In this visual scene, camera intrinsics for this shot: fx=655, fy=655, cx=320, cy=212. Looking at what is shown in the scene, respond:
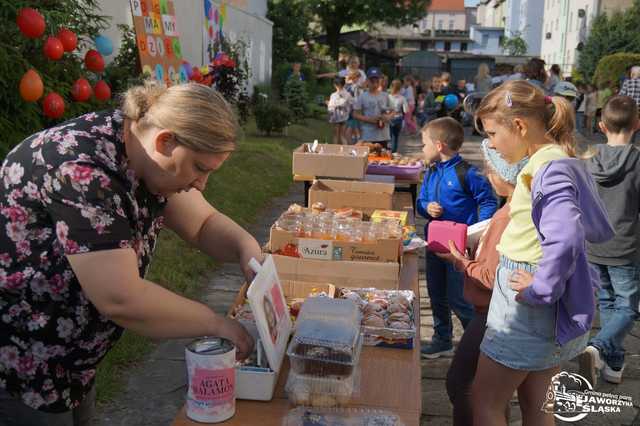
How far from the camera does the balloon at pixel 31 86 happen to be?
4656mm

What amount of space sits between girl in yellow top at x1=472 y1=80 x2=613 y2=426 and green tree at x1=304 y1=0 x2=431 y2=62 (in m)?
35.5

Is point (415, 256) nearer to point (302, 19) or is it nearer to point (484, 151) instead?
point (484, 151)

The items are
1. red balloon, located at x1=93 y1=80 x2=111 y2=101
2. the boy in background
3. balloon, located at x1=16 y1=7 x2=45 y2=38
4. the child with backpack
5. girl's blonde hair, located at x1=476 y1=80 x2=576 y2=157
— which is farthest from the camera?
the child with backpack

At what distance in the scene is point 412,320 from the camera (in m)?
2.29

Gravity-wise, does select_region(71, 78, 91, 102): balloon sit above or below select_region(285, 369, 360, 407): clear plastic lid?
above

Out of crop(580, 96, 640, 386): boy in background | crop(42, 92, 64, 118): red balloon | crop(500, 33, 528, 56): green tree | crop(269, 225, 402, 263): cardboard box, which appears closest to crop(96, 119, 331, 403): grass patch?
crop(269, 225, 402, 263): cardboard box

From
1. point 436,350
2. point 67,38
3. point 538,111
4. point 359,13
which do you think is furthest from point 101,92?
point 359,13

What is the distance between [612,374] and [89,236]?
134 inches

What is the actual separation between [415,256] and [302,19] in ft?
88.9

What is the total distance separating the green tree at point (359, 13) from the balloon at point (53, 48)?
108 feet

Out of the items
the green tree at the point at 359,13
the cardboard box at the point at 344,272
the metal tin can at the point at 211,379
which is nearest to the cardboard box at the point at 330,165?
the cardboard box at the point at 344,272

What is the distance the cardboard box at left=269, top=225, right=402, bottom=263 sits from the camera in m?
2.71

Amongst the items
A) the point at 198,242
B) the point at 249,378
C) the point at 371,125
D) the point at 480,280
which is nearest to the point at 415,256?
the point at 480,280

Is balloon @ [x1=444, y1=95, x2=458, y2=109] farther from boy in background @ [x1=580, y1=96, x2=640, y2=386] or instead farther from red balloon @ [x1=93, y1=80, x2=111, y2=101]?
boy in background @ [x1=580, y1=96, x2=640, y2=386]
